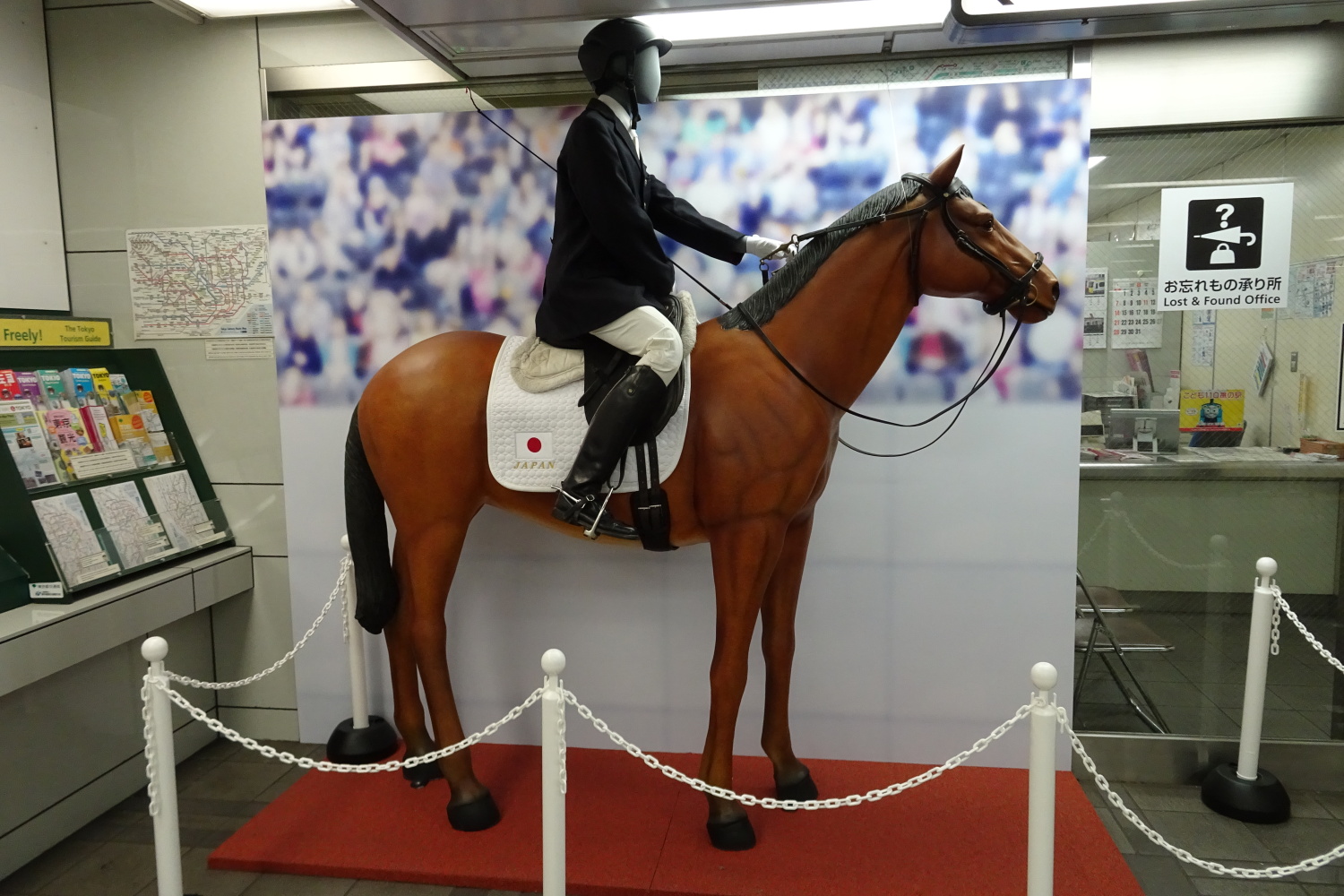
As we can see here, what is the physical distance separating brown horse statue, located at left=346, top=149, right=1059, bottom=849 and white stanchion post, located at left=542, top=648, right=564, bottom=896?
2.49 feet

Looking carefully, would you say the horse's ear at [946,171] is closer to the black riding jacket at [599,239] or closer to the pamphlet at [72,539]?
the black riding jacket at [599,239]

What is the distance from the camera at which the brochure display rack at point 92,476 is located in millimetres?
3215

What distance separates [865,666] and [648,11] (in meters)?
2.86

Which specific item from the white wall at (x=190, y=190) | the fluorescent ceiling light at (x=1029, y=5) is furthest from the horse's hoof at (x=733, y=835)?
the fluorescent ceiling light at (x=1029, y=5)

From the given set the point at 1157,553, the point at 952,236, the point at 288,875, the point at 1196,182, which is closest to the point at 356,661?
the point at 288,875

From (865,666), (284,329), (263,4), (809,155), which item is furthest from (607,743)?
(263,4)

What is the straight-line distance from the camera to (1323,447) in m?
3.59

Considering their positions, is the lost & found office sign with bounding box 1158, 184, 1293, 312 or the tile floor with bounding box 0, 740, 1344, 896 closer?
the tile floor with bounding box 0, 740, 1344, 896

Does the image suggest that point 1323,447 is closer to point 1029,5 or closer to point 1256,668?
point 1256,668

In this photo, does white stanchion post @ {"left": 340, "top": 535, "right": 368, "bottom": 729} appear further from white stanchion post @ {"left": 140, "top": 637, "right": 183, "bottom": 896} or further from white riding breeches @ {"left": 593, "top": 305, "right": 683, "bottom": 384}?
white riding breeches @ {"left": 593, "top": 305, "right": 683, "bottom": 384}

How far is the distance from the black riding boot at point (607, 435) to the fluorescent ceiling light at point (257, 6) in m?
2.31

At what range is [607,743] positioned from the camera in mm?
3842

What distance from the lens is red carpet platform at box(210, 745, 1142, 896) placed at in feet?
9.35

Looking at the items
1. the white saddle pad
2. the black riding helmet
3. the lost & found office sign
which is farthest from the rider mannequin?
the lost & found office sign
